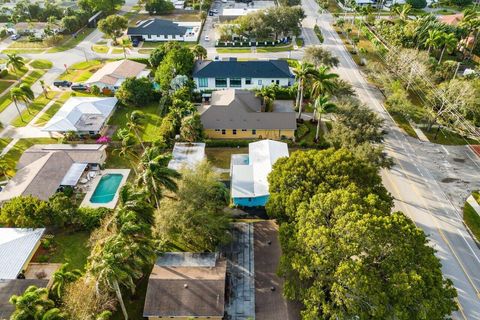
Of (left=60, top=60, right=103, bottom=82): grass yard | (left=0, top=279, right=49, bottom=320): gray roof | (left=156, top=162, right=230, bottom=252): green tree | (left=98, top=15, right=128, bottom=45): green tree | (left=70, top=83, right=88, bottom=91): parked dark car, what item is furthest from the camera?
(left=98, top=15, right=128, bottom=45): green tree

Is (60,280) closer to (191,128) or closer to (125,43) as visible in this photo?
(191,128)

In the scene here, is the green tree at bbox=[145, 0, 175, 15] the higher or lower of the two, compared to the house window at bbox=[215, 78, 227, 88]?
higher

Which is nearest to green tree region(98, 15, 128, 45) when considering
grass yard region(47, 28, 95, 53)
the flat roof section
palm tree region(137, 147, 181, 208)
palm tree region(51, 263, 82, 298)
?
grass yard region(47, 28, 95, 53)

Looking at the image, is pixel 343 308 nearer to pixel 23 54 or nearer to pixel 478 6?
pixel 23 54

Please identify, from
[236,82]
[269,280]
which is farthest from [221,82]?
[269,280]

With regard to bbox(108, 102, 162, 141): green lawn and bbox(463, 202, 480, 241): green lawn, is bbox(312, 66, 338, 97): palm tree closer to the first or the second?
bbox(463, 202, 480, 241): green lawn

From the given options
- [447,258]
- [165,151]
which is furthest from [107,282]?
[447,258]
